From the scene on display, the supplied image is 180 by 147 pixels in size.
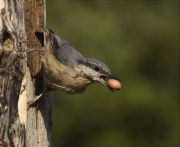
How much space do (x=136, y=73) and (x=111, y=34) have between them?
112cm

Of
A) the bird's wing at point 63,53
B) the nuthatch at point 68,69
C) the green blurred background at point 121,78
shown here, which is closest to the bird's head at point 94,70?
the nuthatch at point 68,69

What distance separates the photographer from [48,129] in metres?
6.49

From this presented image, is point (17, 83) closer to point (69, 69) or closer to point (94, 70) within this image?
point (69, 69)

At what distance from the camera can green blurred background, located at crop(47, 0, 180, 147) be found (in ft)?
35.9

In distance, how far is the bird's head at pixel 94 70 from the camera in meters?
6.63

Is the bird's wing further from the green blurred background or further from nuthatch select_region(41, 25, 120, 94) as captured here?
the green blurred background

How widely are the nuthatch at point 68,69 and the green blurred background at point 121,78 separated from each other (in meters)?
3.86

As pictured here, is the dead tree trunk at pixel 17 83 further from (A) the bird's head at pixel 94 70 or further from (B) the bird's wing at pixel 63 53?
(A) the bird's head at pixel 94 70

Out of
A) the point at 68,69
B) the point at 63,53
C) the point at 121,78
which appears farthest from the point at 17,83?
the point at 121,78

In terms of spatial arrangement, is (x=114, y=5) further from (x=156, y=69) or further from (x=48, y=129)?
(x=48, y=129)

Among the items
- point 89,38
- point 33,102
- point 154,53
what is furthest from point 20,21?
point 154,53

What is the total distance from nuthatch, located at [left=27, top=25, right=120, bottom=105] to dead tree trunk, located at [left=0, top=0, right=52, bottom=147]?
9.7 inches

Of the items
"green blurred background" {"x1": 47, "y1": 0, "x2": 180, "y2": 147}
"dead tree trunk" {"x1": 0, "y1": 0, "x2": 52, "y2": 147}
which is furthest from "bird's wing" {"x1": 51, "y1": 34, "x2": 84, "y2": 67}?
"green blurred background" {"x1": 47, "y1": 0, "x2": 180, "y2": 147}

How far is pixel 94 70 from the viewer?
21.9ft
